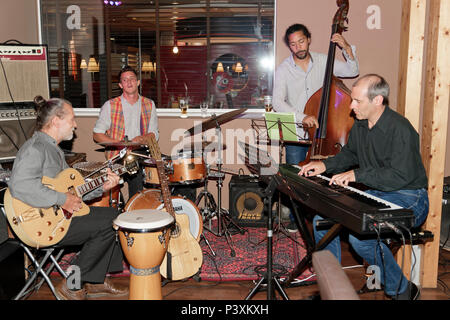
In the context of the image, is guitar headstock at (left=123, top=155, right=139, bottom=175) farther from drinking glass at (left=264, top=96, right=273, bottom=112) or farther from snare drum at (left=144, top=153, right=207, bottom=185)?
drinking glass at (left=264, top=96, right=273, bottom=112)

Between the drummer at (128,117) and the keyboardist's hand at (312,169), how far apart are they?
6.49 feet

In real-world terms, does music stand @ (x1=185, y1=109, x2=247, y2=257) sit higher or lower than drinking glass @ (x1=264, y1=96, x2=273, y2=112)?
lower

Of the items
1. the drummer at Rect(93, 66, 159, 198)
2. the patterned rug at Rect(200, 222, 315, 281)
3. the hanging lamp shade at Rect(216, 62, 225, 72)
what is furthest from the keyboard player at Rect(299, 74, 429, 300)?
the hanging lamp shade at Rect(216, 62, 225, 72)

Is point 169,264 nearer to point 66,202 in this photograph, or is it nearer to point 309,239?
point 66,202

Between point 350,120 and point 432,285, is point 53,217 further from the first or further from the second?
point 432,285

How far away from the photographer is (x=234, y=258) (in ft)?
12.9

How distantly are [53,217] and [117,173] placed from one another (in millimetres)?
621

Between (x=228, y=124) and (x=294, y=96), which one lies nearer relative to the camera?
(x=294, y=96)

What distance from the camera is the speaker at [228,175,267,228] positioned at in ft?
15.5

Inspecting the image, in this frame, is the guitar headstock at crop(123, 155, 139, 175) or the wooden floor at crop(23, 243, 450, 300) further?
the guitar headstock at crop(123, 155, 139, 175)

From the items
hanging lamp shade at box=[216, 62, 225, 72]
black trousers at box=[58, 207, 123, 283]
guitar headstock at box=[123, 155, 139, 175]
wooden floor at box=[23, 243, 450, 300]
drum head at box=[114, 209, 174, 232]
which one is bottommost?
wooden floor at box=[23, 243, 450, 300]

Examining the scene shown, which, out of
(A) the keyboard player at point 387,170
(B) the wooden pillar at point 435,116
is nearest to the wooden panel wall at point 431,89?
A: (B) the wooden pillar at point 435,116

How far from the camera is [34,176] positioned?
273cm
